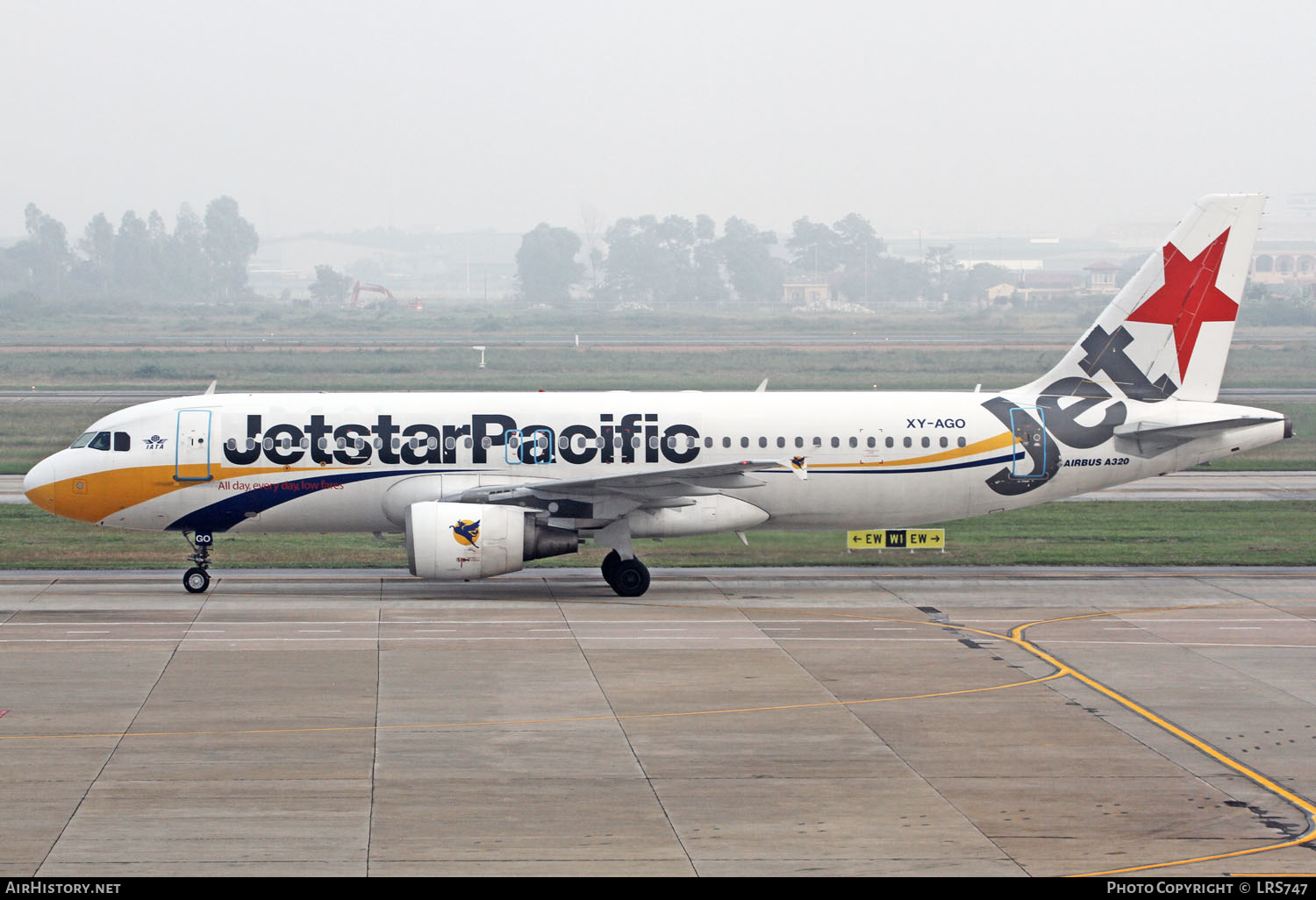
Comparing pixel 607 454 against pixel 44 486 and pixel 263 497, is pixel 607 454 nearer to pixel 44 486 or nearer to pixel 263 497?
pixel 263 497

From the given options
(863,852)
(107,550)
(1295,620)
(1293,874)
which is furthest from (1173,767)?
(107,550)

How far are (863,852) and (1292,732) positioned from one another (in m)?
9.19

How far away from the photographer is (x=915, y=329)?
15150 cm

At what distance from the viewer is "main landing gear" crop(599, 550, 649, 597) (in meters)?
32.0

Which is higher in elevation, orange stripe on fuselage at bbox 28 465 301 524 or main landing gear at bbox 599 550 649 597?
orange stripe on fuselage at bbox 28 465 301 524

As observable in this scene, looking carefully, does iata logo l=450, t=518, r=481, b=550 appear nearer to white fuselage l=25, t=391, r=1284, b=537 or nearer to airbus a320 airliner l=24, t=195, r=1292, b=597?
airbus a320 airliner l=24, t=195, r=1292, b=597

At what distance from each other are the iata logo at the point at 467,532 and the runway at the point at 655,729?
1.49m

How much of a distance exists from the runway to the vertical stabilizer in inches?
207

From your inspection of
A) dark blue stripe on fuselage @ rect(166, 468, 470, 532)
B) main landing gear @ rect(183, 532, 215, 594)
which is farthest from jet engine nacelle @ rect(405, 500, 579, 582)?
main landing gear @ rect(183, 532, 215, 594)

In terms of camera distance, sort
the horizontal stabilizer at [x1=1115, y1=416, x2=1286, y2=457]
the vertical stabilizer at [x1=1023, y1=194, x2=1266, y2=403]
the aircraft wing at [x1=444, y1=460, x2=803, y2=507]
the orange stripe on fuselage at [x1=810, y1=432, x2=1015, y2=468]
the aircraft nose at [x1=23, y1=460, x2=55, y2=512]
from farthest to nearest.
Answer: the vertical stabilizer at [x1=1023, y1=194, x2=1266, y2=403] < the orange stripe on fuselage at [x1=810, y1=432, x2=1015, y2=468] < the horizontal stabilizer at [x1=1115, y1=416, x2=1286, y2=457] < the aircraft nose at [x1=23, y1=460, x2=55, y2=512] < the aircraft wing at [x1=444, y1=460, x2=803, y2=507]

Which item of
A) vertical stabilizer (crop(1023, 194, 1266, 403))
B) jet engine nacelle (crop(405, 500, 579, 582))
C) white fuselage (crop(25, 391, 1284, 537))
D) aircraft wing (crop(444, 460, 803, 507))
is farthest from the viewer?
vertical stabilizer (crop(1023, 194, 1266, 403))

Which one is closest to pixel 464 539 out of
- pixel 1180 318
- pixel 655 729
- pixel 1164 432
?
pixel 655 729

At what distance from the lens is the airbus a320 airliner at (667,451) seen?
31.8 m

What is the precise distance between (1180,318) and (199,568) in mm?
24764
